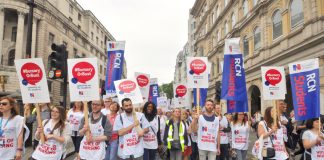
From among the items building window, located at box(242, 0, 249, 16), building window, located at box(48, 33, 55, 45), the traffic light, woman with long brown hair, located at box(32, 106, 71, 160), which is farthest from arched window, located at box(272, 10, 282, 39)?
building window, located at box(48, 33, 55, 45)

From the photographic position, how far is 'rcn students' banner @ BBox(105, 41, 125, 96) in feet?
31.3

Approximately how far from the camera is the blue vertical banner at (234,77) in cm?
786

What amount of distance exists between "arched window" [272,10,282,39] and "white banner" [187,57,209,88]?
48.7ft

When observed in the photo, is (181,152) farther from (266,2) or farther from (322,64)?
(266,2)

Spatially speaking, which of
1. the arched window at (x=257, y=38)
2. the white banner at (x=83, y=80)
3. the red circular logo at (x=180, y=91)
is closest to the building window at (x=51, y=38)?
the arched window at (x=257, y=38)

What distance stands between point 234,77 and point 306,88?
9.18 ft

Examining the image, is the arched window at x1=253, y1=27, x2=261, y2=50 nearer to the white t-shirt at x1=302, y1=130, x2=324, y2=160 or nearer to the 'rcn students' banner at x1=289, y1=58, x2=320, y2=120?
the 'rcn students' banner at x1=289, y1=58, x2=320, y2=120

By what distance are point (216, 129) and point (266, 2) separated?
17840mm

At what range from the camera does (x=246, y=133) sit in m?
7.11

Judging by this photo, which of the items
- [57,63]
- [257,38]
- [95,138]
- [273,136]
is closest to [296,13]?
[257,38]

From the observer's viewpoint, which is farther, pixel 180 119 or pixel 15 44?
pixel 15 44

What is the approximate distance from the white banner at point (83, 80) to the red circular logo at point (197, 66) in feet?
9.04

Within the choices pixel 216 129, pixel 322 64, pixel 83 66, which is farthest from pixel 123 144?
pixel 322 64

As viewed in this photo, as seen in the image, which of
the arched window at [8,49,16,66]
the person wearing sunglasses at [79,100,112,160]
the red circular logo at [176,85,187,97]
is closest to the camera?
the person wearing sunglasses at [79,100,112,160]
